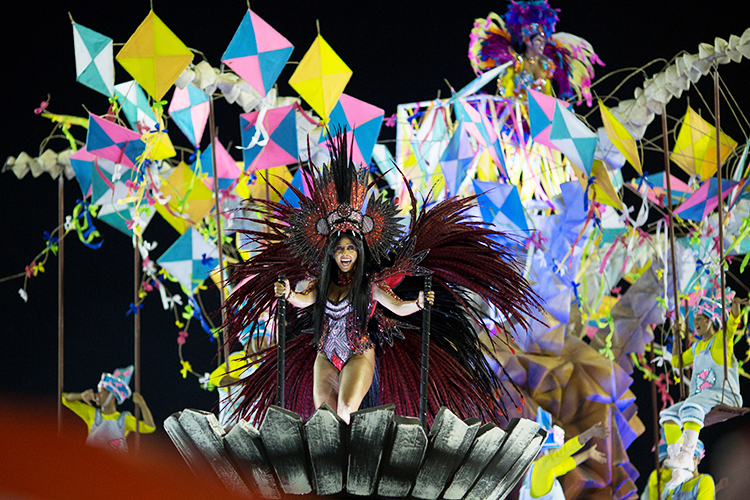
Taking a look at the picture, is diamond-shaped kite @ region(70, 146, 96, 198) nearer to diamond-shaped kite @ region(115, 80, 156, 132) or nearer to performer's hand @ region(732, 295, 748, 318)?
diamond-shaped kite @ region(115, 80, 156, 132)

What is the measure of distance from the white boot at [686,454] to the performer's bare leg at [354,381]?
2.63 metres

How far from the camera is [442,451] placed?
3.25 feet

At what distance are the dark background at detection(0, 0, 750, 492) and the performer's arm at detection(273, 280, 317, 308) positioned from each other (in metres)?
3.39

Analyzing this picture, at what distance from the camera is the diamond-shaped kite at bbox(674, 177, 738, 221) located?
162 inches

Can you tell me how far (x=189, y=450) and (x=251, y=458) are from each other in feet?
0.41

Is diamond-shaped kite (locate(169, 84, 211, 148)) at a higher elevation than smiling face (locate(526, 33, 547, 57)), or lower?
lower

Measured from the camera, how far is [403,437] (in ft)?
3.12

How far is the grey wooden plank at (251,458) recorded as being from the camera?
3.31ft

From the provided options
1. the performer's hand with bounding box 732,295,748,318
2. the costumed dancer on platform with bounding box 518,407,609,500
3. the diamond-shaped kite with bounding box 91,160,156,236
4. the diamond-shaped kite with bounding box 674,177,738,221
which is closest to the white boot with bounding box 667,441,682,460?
the costumed dancer on platform with bounding box 518,407,609,500

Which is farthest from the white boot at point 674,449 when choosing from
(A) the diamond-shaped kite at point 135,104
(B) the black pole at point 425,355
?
(A) the diamond-shaped kite at point 135,104

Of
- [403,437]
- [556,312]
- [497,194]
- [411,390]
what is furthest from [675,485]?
[403,437]

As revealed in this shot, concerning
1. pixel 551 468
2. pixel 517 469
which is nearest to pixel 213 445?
pixel 517 469

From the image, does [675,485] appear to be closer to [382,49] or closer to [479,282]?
[479,282]

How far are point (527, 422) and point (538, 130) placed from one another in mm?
2893
